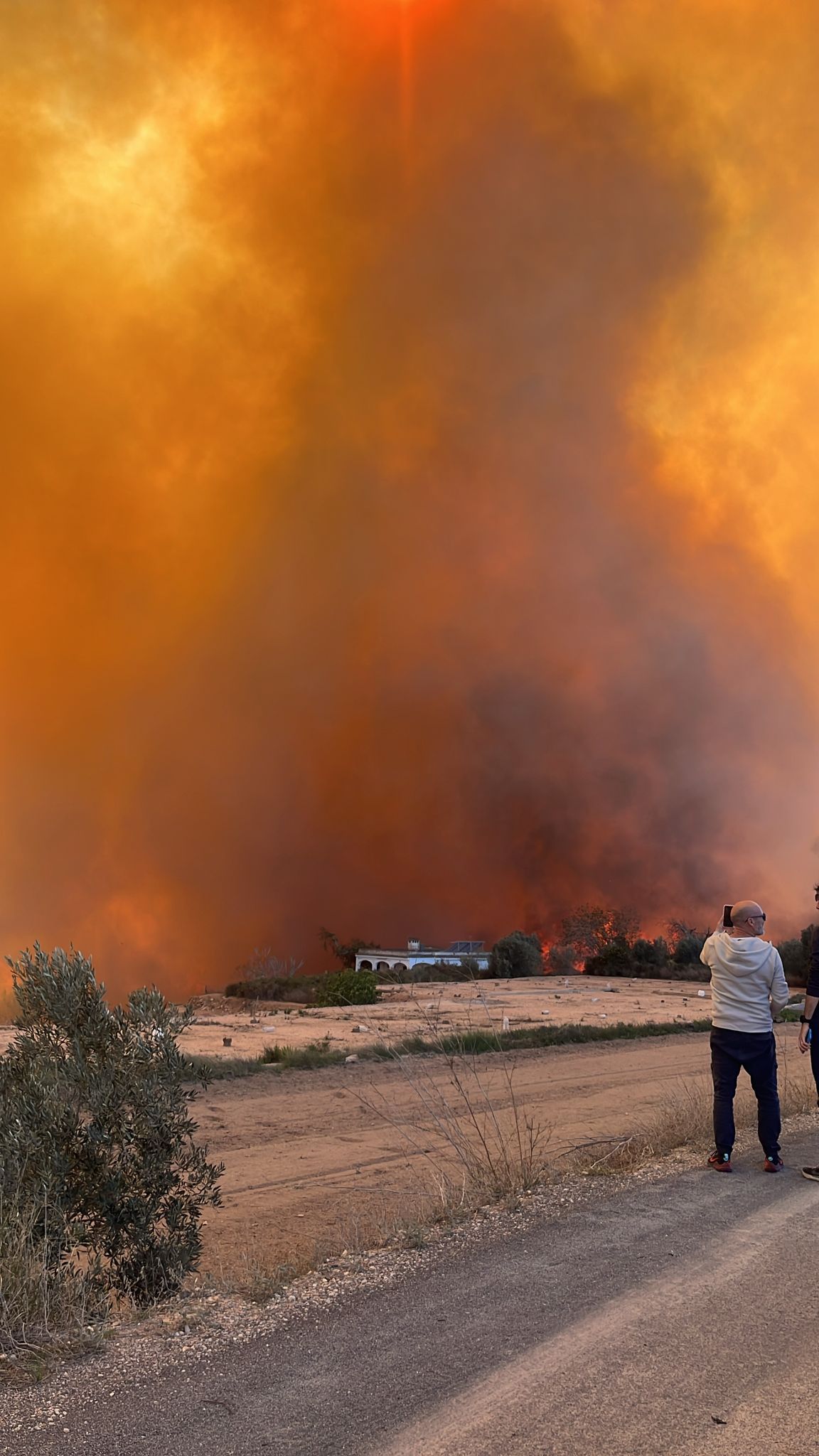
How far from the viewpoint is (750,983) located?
858cm

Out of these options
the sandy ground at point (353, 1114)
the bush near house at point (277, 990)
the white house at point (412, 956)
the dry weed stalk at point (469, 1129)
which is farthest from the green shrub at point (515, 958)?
the dry weed stalk at point (469, 1129)

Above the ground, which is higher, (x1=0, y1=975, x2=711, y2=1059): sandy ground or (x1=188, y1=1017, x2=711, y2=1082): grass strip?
(x1=0, y1=975, x2=711, y2=1059): sandy ground

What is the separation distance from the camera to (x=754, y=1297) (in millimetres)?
5328

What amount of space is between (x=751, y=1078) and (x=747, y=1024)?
20.5 inches

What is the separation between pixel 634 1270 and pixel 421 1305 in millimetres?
1397

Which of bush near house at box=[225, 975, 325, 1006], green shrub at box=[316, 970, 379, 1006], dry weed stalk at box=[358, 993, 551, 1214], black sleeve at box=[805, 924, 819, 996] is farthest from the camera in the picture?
bush near house at box=[225, 975, 325, 1006]

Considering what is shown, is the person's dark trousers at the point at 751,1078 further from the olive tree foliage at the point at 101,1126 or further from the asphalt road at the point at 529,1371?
the olive tree foliage at the point at 101,1126

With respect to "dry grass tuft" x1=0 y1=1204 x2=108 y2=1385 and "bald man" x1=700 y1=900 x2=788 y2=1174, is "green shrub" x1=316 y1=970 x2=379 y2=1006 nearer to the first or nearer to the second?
"bald man" x1=700 y1=900 x2=788 y2=1174

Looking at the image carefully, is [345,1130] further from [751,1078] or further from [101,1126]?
[101,1126]

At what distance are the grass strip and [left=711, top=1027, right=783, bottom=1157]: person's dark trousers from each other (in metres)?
9.90

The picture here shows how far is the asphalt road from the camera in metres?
3.89

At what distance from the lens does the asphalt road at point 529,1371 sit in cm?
389

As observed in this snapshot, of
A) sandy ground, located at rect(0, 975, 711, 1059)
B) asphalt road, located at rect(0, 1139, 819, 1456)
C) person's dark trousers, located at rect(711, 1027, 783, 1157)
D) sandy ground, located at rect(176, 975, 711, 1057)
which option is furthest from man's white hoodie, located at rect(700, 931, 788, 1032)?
sandy ground, located at rect(176, 975, 711, 1057)

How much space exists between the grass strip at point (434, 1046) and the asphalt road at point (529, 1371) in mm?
12457
